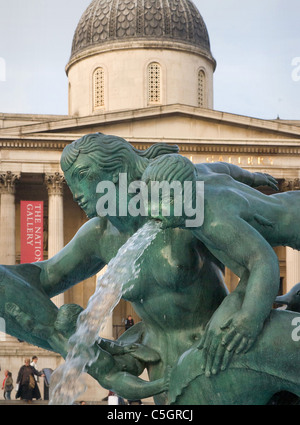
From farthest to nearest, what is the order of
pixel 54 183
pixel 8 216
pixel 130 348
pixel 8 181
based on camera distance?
pixel 54 183
pixel 8 181
pixel 8 216
pixel 130 348

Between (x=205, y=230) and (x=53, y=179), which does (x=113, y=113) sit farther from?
(x=205, y=230)

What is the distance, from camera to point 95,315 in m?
5.24

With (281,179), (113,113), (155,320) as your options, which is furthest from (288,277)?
(155,320)

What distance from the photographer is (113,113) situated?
42.7 meters

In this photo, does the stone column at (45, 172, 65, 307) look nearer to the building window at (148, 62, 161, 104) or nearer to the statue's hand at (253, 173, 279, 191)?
the building window at (148, 62, 161, 104)

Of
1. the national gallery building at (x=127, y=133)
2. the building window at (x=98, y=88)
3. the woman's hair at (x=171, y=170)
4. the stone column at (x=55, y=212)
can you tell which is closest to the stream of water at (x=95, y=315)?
the woman's hair at (x=171, y=170)

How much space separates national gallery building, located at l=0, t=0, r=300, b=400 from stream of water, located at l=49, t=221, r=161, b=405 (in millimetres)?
32632

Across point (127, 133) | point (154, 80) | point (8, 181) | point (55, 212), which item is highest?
Result: point (154, 80)

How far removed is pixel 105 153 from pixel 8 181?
3842cm

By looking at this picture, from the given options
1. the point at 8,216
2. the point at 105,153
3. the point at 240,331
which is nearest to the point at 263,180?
the point at 105,153

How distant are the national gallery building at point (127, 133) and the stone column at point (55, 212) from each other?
37 mm

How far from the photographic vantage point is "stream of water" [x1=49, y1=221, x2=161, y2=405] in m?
5.19

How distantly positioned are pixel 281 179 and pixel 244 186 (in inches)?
1537

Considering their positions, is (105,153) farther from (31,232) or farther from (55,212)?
(55,212)
